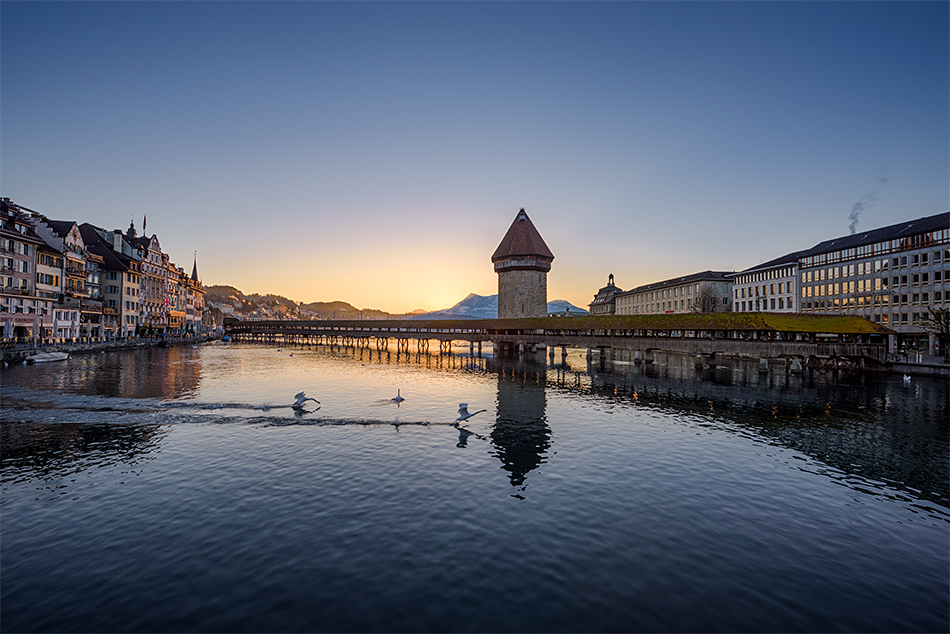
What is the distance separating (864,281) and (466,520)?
84.5 metres

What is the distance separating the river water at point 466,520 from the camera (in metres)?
10.2

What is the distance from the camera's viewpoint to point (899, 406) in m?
34.3

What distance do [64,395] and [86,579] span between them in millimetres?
30684

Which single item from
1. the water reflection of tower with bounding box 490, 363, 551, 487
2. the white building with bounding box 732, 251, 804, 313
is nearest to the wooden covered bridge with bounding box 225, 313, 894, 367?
the white building with bounding box 732, 251, 804, 313

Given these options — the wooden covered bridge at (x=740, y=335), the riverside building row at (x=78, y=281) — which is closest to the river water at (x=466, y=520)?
the wooden covered bridge at (x=740, y=335)

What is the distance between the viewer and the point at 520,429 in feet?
90.8

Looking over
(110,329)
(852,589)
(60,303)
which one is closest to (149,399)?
(852,589)

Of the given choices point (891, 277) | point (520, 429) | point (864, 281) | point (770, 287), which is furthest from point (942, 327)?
point (520, 429)

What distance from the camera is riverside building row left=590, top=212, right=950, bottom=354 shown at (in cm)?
6094

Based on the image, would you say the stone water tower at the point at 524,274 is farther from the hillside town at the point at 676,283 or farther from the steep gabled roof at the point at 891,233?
the steep gabled roof at the point at 891,233

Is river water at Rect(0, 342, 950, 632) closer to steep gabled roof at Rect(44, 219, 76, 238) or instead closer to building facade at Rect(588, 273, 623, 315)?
steep gabled roof at Rect(44, 219, 76, 238)

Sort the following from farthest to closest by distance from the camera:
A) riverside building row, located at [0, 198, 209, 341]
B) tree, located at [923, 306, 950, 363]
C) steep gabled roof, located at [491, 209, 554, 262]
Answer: steep gabled roof, located at [491, 209, 554, 262] < riverside building row, located at [0, 198, 209, 341] < tree, located at [923, 306, 950, 363]

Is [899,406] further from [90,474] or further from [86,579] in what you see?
[90,474]

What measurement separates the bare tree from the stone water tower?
33816 mm
